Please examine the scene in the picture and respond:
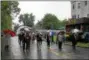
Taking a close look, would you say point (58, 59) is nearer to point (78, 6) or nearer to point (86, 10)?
point (86, 10)

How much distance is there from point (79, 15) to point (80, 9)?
1.26m

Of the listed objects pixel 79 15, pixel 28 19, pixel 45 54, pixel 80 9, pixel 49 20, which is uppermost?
pixel 80 9

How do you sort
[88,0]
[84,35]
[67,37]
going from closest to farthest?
1. [84,35]
2. [67,37]
3. [88,0]

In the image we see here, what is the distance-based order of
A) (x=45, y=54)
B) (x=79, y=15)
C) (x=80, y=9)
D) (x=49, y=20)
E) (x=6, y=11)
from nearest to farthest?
(x=45, y=54) → (x=6, y=11) → (x=80, y=9) → (x=79, y=15) → (x=49, y=20)

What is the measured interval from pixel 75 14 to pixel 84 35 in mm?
22589

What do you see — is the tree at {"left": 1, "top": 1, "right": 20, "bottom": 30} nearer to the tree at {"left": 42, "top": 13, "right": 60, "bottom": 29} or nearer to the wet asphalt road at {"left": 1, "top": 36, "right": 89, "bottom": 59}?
the wet asphalt road at {"left": 1, "top": 36, "right": 89, "bottom": 59}

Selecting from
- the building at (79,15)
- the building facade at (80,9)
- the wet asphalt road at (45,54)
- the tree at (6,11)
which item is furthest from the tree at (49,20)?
the wet asphalt road at (45,54)

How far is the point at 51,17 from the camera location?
431ft

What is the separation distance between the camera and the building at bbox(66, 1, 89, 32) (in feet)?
164

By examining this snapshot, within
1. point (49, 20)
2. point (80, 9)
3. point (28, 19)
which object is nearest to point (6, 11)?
point (80, 9)

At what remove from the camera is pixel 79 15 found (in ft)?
217

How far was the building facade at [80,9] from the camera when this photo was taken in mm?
61713

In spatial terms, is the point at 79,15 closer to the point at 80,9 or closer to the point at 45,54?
the point at 80,9

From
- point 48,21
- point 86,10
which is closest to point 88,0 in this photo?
point 86,10
